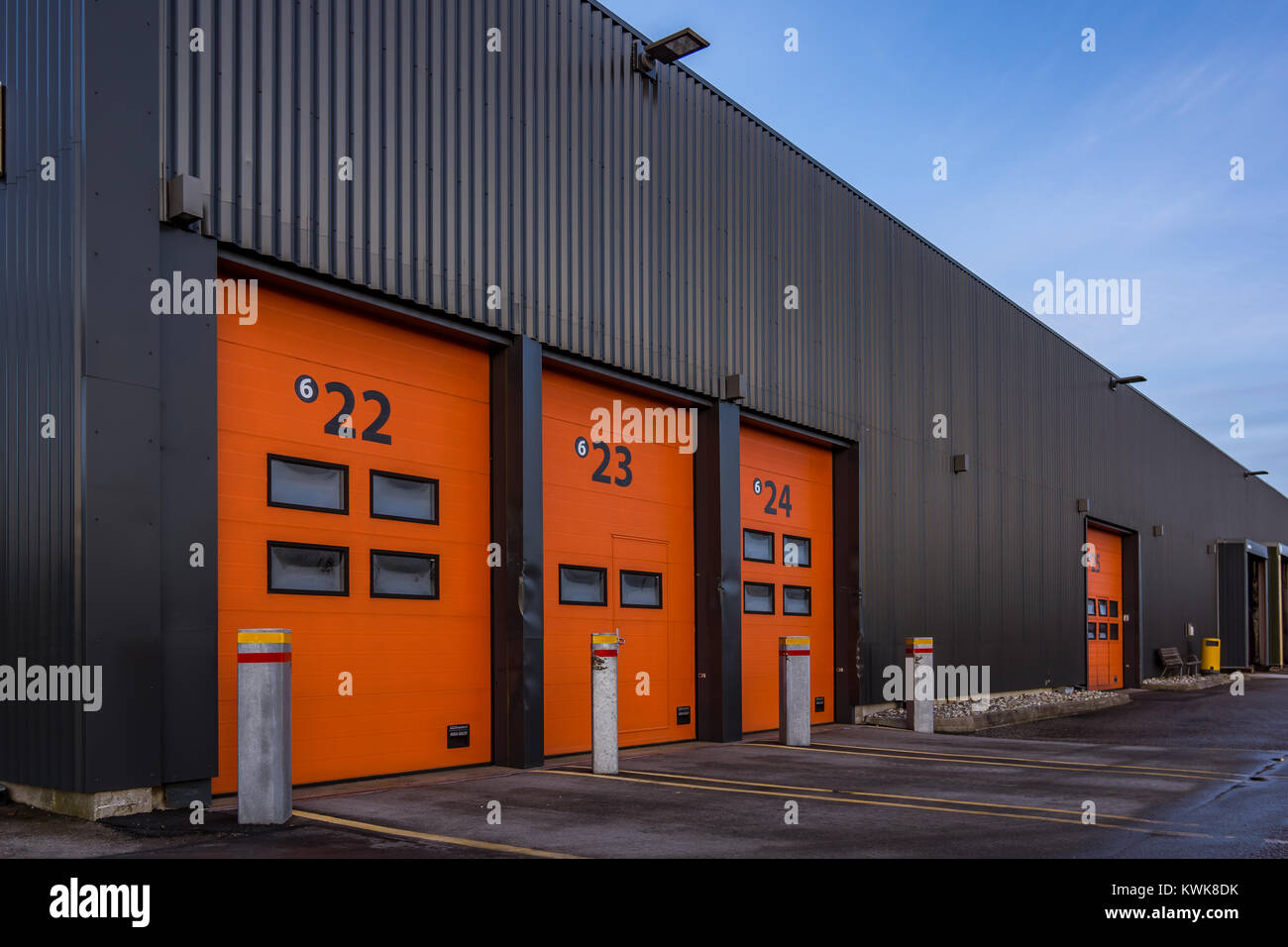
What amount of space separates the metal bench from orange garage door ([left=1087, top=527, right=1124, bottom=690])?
10.6 ft

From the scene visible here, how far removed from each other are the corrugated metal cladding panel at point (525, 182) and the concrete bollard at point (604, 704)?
3.36 m

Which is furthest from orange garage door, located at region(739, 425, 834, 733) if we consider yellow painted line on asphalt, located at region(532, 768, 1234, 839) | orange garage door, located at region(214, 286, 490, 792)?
orange garage door, located at region(214, 286, 490, 792)

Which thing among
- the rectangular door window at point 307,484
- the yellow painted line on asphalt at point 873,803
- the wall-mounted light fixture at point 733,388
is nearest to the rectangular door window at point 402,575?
the rectangular door window at point 307,484

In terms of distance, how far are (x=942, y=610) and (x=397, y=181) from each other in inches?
531

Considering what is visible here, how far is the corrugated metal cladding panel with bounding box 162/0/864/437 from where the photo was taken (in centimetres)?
900

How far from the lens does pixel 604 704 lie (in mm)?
10875

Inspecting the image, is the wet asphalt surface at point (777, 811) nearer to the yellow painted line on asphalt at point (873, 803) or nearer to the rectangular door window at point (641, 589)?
the yellow painted line on asphalt at point (873, 803)

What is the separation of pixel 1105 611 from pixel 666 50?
73.8 feet

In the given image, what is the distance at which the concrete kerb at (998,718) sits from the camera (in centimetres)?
1673

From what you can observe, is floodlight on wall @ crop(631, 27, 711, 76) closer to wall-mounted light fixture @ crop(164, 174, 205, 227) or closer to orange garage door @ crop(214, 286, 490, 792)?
orange garage door @ crop(214, 286, 490, 792)

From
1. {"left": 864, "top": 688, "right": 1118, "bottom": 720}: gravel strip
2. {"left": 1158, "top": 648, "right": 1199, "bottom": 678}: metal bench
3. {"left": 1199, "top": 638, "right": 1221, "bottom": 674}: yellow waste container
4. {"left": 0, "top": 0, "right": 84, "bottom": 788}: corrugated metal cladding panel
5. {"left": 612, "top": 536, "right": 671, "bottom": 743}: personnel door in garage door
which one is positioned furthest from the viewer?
{"left": 1199, "top": 638, "right": 1221, "bottom": 674}: yellow waste container

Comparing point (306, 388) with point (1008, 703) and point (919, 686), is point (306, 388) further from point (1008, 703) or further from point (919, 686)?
point (1008, 703)

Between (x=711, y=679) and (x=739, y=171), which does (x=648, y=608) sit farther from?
(x=739, y=171)
